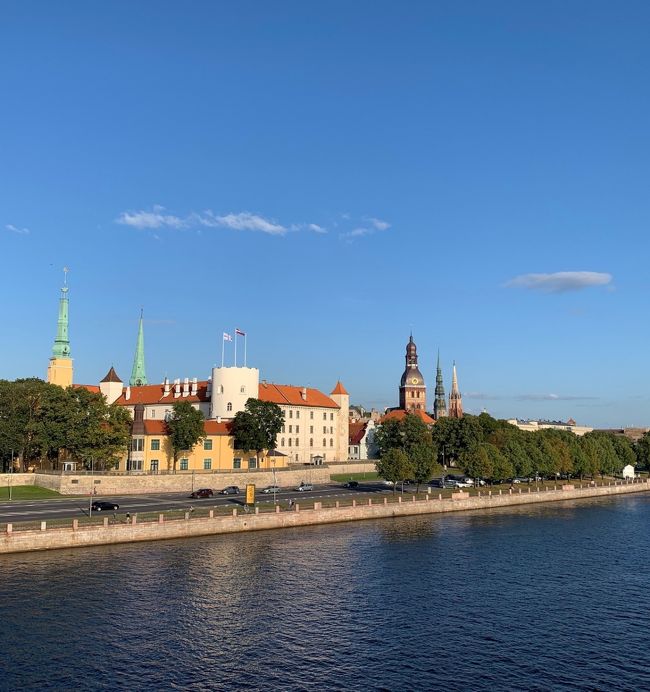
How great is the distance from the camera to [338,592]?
55.0 m

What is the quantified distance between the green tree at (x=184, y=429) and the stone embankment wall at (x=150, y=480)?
25.0ft

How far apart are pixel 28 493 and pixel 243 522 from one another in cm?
3631

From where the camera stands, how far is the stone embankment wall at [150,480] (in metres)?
99.8

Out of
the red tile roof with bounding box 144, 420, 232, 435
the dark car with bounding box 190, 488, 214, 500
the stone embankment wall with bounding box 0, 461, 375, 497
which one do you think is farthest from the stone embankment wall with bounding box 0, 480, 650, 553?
the red tile roof with bounding box 144, 420, 232, 435

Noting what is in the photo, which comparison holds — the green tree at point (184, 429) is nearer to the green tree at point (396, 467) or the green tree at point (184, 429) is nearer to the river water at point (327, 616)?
the green tree at point (396, 467)

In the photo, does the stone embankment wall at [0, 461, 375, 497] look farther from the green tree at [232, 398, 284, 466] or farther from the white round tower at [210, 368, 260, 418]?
the white round tower at [210, 368, 260, 418]

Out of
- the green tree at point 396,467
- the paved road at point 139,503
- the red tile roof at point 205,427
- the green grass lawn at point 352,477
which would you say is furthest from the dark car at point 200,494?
the green grass lawn at point 352,477

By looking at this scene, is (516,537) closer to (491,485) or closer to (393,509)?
(393,509)

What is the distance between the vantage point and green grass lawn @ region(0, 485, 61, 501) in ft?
310

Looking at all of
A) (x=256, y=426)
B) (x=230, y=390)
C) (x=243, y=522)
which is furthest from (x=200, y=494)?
(x=230, y=390)

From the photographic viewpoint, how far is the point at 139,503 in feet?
306

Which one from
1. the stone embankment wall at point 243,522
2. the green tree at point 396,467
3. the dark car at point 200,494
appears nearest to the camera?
the stone embankment wall at point 243,522

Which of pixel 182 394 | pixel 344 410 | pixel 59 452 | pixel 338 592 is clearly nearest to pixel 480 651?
pixel 338 592

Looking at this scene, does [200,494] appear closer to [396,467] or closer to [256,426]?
[256,426]
